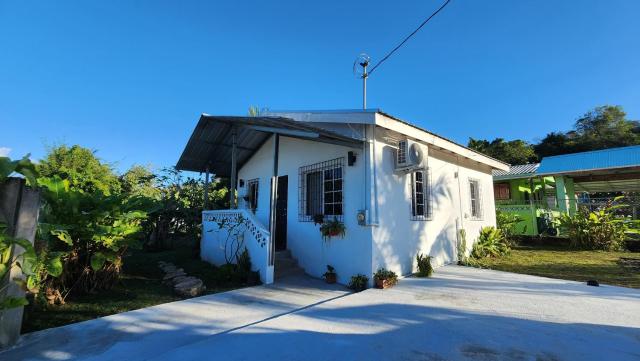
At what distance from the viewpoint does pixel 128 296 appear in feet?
18.1

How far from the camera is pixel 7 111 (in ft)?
38.9

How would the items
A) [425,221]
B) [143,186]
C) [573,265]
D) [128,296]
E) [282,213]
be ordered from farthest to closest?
[143,186]
[282,213]
[573,265]
[425,221]
[128,296]

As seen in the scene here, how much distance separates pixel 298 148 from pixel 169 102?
9.02m

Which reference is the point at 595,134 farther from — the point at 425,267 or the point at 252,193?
the point at 252,193

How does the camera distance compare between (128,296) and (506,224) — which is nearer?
(128,296)

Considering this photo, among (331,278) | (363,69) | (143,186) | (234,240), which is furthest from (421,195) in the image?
(143,186)

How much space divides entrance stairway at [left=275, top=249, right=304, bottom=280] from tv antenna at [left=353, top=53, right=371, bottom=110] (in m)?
5.08

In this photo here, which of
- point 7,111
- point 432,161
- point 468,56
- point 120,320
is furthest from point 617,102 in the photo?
point 7,111

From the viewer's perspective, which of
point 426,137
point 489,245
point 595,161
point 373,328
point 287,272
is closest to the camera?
point 373,328

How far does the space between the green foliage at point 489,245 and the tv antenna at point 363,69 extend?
→ 19.7 feet

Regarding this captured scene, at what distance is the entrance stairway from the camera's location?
7.31 metres

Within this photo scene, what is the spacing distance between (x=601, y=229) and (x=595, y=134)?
1258 inches

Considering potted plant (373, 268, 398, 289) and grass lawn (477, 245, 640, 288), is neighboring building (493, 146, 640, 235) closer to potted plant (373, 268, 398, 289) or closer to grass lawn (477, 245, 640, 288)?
grass lawn (477, 245, 640, 288)

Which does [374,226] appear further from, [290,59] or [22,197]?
[290,59]
